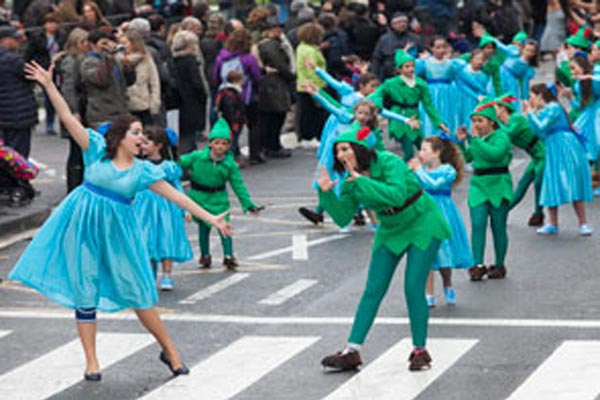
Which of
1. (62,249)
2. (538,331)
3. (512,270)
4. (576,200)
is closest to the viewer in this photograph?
(62,249)

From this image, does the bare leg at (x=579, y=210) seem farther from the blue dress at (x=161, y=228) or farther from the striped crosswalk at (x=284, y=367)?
the striped crosswalk at (x=284, y=367)

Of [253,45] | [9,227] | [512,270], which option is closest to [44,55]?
[253,45]

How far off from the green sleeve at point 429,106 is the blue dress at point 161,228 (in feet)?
21.6

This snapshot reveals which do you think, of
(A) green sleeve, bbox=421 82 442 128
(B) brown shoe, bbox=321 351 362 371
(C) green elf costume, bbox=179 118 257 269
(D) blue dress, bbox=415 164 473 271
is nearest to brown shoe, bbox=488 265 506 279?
(D) blue dress, bbox=415 164 473 271

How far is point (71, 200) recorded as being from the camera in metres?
11.4

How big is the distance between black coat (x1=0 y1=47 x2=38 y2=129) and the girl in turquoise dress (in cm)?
531

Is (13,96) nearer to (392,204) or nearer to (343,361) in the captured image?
(343,361)

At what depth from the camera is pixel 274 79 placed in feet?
78.6

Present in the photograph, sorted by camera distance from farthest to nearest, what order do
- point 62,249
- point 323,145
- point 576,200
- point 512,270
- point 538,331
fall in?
point 323,145, point 576,200, point 512,270, point 538,331, point 62,249

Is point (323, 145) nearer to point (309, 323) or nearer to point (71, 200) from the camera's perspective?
point (309, 323)

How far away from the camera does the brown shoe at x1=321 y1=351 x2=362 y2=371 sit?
11.5 metres

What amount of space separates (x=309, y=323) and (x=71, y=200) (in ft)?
8.45

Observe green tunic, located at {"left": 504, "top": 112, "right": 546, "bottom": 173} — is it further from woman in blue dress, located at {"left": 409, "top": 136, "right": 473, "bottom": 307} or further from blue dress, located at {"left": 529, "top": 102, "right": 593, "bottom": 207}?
woman in blue dress, located at {"left": 409, "top": 136, "right": 473, "bottom": 307}

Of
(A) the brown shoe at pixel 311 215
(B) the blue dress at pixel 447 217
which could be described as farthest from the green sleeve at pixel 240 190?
(A) the brown shoe at pixel 311 215
